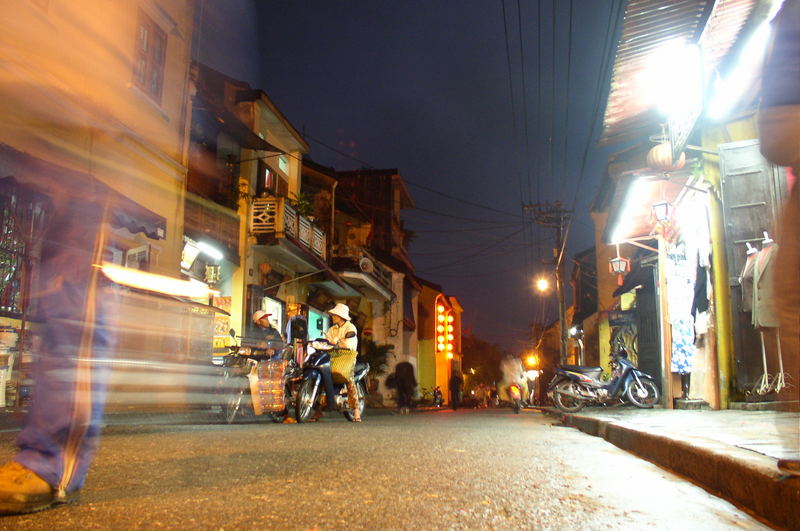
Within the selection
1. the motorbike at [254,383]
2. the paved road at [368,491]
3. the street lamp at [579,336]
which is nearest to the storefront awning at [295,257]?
the motorbike at [254,383]

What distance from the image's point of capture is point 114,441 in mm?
5059

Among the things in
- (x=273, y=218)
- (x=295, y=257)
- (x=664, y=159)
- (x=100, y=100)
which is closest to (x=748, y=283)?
(x=664, y=159)

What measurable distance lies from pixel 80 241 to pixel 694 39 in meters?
7.49

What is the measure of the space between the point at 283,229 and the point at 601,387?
8.91m

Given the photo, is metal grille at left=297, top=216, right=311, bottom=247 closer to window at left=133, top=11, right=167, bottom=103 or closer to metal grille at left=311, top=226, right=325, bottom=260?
metal grille at left=311, top=226, right=325, bottom=260

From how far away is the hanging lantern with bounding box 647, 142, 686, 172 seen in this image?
919 centimetres

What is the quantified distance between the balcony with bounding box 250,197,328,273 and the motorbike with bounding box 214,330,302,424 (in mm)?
8479

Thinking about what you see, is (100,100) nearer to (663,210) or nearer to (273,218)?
(273,218)

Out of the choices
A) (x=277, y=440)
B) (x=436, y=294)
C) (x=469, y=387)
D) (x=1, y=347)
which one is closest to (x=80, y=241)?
(x=277, y=440)

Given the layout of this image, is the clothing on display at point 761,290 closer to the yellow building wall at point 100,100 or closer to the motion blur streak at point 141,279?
the motion blur streak at point 141,279

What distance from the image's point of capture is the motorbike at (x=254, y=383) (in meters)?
8.51

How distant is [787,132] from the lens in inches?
91.7

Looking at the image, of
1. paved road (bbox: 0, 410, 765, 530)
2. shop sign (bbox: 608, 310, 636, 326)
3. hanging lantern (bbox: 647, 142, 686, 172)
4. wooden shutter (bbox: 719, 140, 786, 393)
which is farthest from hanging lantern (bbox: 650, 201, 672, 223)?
shop sign (bbox: 608, 310, 636, 326)

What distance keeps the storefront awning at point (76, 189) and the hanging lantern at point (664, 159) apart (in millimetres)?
7280
